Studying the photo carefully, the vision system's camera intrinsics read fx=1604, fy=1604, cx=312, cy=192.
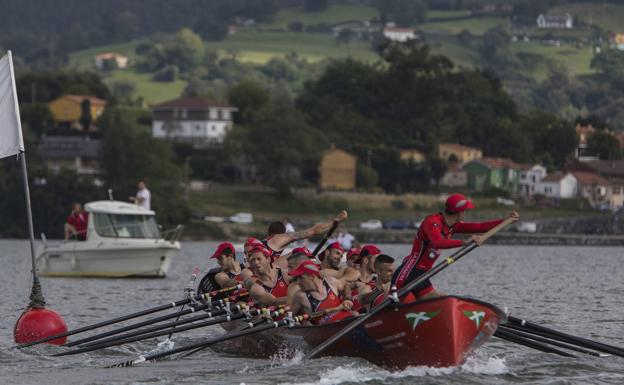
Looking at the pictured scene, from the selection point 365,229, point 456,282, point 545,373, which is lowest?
point 365,229

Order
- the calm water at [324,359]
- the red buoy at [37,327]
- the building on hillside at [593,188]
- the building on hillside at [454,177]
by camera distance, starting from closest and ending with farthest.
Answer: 1. the calm water at [324,359]
2. the red buoy at [37,327]
3. the building on hillside at [454,177]
4. the building on hillside at [593,188]

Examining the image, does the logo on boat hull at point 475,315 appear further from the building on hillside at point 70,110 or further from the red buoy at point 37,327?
the building on hillside at point 70,110

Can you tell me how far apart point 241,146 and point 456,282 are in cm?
9165

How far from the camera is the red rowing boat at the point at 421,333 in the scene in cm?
2173

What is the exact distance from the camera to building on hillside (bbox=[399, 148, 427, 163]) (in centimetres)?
15512

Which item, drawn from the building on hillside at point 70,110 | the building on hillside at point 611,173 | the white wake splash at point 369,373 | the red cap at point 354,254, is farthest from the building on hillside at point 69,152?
the white wake splash at point 369,373

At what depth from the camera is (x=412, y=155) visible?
520 ft

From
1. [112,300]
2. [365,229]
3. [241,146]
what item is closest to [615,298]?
[112,300]

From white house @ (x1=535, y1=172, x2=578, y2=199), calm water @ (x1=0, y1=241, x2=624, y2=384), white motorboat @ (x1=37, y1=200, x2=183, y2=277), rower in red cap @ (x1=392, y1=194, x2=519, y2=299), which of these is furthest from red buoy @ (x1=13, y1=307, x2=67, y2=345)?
white house @ (x1=535, y1=172, x2=578, y2=199)

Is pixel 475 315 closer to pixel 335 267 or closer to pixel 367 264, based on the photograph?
pixel 335 267

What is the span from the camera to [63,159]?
158250 millimetres

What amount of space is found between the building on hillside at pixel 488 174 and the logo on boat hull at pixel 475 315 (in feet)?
441

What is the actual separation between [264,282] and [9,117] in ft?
19.6

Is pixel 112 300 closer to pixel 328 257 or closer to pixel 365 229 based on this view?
pixel 328 257
